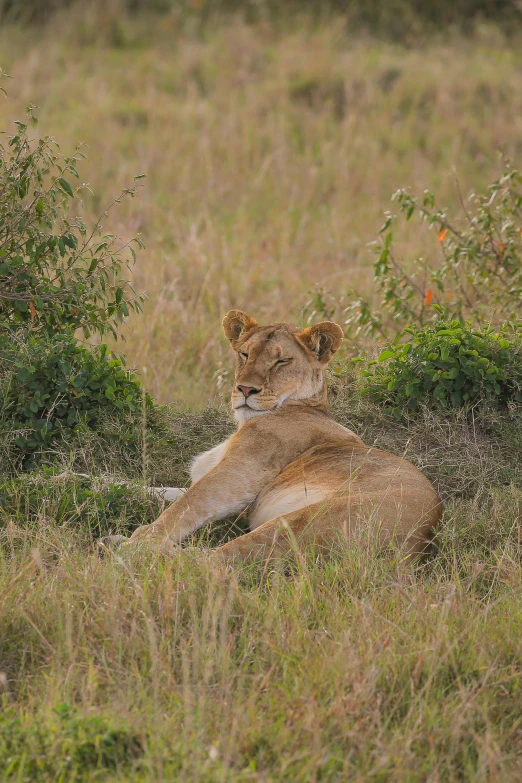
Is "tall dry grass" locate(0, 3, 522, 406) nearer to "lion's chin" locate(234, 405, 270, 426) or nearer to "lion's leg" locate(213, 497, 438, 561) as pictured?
"lion's chin" locate(234, 405, 270, 426)

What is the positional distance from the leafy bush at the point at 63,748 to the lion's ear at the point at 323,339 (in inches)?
105

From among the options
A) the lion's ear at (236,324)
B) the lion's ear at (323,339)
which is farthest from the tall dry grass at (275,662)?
the lion's ear at (236,324)

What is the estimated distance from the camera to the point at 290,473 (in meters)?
4.83

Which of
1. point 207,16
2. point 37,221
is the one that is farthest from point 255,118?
point 37,221

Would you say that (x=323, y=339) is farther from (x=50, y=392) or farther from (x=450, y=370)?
(x=50, y=392)

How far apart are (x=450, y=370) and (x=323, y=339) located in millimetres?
774

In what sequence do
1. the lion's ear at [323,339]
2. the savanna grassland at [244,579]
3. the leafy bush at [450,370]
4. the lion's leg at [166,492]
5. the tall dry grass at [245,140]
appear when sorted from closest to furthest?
the savanna grassland at [244,579] < the lion's leg at [166,492] < the lion's ear at [323,339] < the leafy bush at [450,370] < the tall dry grass at [245,140]

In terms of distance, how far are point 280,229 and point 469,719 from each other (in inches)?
311

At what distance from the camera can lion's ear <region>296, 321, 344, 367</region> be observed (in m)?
5.25

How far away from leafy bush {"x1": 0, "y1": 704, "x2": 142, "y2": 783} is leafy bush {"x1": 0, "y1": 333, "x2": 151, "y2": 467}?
97.0 inches

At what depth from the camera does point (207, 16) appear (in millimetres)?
16562

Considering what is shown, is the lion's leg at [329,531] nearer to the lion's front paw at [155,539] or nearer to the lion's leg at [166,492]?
the lion's front paw at [155,539]

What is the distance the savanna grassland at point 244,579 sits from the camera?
2.93m

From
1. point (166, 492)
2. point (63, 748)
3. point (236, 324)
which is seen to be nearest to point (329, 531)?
point (166, 492)
